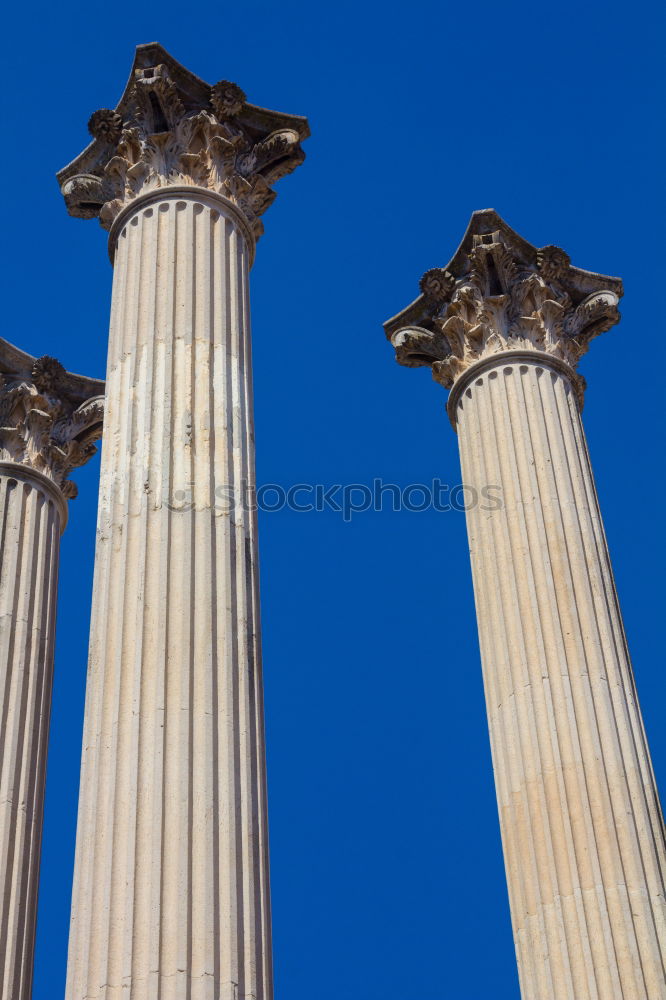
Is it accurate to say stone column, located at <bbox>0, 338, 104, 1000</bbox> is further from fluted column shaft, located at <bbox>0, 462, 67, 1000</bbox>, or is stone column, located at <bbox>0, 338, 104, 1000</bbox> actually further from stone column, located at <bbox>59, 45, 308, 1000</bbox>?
stone column, located at <bbox>59, 45, 308, 1000</bbox>

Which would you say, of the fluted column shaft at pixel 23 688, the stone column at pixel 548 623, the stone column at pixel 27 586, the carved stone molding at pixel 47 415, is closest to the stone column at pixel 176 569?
the stone column at pixel 548 623

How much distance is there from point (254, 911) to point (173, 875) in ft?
5.32

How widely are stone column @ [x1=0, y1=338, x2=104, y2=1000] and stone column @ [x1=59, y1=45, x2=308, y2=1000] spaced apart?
Answer: 921 cm

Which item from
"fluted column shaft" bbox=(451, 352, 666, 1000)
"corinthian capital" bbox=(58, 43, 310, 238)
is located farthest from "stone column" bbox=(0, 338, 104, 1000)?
"fluted column shaft" bbox=(451, 352, 666, 1000)

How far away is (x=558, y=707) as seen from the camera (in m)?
38.0

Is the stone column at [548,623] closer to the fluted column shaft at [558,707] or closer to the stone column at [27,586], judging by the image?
the fluted column shaft at [558,707]

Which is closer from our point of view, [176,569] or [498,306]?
[176,569]

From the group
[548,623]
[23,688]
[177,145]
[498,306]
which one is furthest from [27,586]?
[498,306]

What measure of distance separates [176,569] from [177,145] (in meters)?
14.5

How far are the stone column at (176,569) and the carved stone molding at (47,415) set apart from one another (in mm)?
8990

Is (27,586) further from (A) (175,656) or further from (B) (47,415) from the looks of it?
(A) (175,656)

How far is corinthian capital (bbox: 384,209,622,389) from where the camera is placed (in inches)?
1868

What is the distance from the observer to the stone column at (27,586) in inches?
1582

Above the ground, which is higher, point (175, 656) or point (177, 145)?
point (177, 145)
